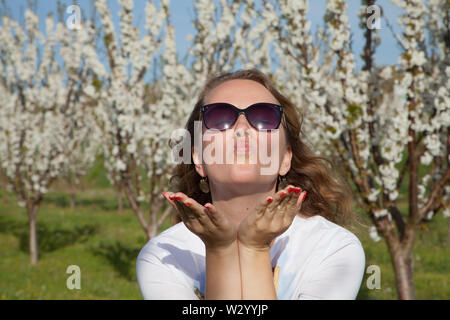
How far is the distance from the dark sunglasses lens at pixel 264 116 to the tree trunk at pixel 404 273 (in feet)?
12.4

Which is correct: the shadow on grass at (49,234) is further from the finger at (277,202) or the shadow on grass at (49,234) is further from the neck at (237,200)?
the finger at (277,202)

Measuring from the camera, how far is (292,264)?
52.9 inches

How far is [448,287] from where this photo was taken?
679 cm

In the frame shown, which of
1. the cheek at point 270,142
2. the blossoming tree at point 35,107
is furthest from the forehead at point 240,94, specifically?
the blossoming tree at point 35,107

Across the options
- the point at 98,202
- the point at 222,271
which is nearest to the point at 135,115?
the point at 222,271

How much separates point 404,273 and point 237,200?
390cm

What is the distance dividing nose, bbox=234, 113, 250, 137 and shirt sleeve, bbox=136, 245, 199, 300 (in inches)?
20.1

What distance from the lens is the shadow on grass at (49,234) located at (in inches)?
422

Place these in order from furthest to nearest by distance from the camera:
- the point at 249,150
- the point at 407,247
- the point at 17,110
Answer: the point at 17,110
the point at 407,247
the point at 249,150

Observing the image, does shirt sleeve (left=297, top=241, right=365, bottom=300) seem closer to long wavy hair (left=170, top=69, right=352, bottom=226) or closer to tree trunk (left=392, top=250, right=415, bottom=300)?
long wavy hair (left=170, top=69, right=352, bottom=226)

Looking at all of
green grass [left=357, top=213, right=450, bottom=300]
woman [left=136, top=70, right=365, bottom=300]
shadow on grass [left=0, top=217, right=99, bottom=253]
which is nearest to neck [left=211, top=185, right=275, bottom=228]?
woman [left=136, top=70, right=365, bottom=300]

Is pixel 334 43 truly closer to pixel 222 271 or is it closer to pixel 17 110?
pixel 222 271

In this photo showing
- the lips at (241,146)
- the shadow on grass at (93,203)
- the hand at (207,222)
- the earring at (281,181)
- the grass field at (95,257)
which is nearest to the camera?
the hand at (207,222)
